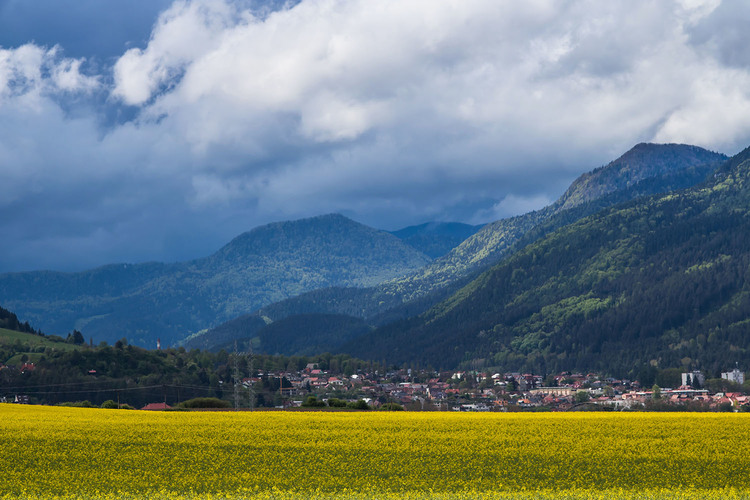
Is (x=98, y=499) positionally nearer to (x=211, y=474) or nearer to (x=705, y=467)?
(x=211, y=474)

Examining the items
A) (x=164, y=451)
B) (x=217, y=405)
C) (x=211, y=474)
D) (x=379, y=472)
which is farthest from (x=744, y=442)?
(x=217, y=405)

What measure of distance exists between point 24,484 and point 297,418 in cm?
2381

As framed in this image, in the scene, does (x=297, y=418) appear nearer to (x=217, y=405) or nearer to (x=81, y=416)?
(x=81, y=416)

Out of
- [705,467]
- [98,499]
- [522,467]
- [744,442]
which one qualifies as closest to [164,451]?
[98,499]

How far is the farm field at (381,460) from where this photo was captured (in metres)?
45.0

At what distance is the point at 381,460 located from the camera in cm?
4944

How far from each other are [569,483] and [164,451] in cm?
2386

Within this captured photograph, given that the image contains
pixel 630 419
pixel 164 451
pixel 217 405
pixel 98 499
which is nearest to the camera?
pixel 98 499

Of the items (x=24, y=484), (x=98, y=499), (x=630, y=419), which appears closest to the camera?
(x=98, y=499)

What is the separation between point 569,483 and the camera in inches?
1817

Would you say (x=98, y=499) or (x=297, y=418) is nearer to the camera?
(x=98, y=499)

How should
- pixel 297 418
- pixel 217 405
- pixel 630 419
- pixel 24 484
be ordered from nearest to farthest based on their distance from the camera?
1. pixel 24 484
2. pixel 630 419
3. pixel 297 418
4. pixel 217 405

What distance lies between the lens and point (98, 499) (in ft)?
137

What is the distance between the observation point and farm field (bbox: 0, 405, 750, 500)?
148 feet
